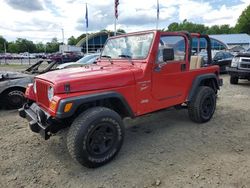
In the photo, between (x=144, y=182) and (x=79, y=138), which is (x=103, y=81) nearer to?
(x=79, y=138)

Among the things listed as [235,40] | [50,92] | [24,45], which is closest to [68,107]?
[50,92]

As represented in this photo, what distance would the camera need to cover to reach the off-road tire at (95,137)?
11.1ft

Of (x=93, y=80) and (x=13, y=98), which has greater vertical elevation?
(x=93, y=80)

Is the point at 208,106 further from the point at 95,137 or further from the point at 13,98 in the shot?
the point at 13,98

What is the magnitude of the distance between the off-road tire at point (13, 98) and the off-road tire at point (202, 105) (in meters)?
4.61

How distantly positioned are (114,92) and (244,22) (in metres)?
81.4

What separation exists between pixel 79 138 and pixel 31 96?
165cm

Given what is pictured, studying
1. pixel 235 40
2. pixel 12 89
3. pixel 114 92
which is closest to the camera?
pixel 114 92

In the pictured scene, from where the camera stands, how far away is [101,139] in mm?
3648

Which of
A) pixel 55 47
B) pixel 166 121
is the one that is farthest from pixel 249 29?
pixel 166 121

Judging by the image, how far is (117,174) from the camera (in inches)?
137

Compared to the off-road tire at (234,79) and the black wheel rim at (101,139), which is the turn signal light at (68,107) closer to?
the black wheel rim at (101,139)

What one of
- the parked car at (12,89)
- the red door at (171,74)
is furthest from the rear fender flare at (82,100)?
the parked car at (12,89)

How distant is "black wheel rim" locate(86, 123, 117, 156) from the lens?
3.52 m
